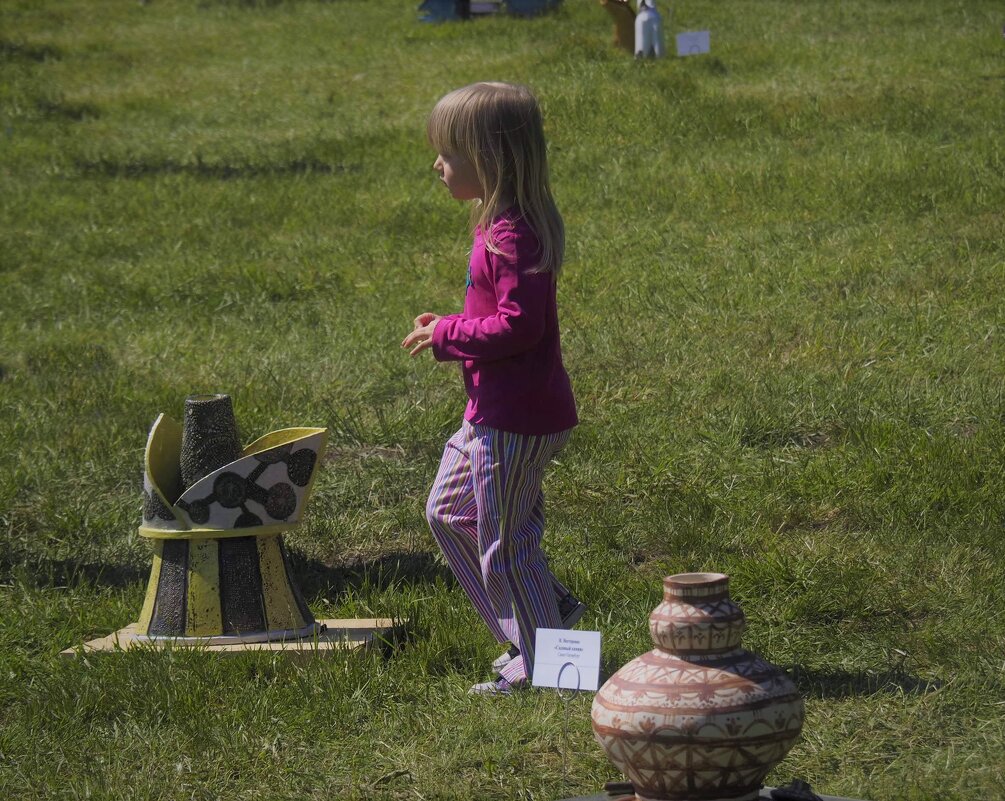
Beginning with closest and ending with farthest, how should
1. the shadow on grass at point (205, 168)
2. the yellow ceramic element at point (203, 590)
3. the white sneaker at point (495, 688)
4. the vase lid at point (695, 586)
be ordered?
the vase lid at point (695, 586), the white sneaker at point (495, 688), the yellow ceramic element at point (203, 590), the shadow on grass at point (205, 168)

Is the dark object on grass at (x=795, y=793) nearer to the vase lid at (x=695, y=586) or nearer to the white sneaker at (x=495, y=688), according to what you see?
the vase lid at (x=695, y=586)

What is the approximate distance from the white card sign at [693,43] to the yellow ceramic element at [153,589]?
354 inches

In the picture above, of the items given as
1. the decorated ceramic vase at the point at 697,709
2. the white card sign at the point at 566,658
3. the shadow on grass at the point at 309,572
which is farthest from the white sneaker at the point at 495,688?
the decorated ceramic vase at the point at 697,709

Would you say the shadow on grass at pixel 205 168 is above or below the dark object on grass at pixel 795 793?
above

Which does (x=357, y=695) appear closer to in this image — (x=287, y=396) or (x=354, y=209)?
(x=287, y=396)

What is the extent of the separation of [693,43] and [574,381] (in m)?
6.61

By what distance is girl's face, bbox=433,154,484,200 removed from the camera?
3.52 metres

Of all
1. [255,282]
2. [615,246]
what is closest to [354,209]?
[255,282]

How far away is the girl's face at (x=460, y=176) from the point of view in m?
3.52

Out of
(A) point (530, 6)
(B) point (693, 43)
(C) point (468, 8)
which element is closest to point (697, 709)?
(B) point (693, 43)

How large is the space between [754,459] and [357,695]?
2.23 meters

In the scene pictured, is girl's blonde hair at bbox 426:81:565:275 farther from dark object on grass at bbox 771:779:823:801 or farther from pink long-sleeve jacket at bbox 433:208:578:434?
A: dark object on grass at bbox 771:779:823:801

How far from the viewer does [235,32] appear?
17.3 metres

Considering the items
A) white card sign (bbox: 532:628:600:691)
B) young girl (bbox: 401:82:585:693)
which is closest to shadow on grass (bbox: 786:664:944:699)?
young girl (bbox: 401:82:585:693)
